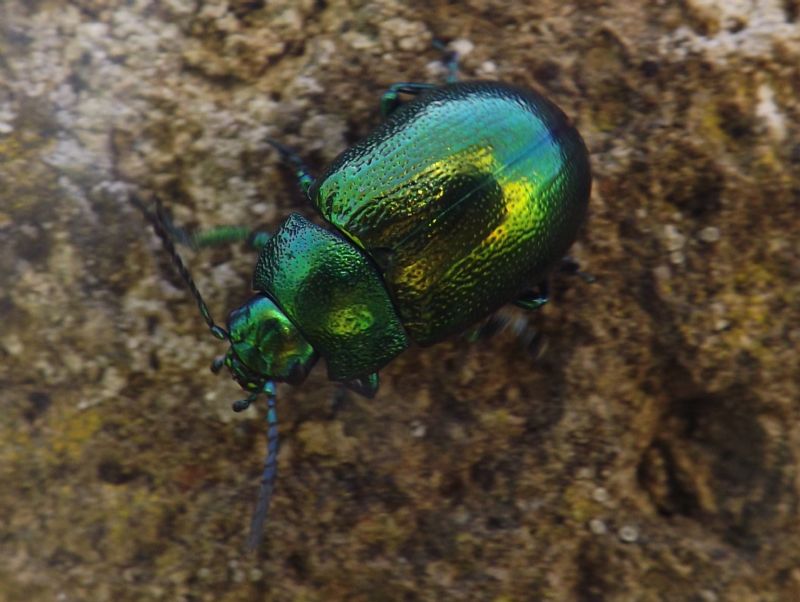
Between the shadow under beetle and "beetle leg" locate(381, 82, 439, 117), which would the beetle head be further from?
"beetle leg" locate(381, 82, 439, 117)

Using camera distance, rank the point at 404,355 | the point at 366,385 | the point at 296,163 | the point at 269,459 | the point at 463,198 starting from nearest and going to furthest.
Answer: the point at 463,198, the point at 269,459, the point at 366,385, the point at 296,163, the point at 404,355

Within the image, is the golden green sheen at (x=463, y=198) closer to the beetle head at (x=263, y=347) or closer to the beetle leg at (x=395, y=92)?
the beetle leg at (x=395, y=92)

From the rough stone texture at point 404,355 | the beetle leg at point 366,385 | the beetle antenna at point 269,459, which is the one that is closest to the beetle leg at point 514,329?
the rough stone texture at point 404,355

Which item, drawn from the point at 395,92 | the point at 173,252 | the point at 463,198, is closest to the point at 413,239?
the point at 463,198

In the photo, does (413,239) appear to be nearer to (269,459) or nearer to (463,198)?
(463,198)

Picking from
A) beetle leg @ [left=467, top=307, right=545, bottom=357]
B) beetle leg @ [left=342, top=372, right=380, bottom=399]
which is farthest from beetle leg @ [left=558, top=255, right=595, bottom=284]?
beetle leg @ [left=342, top=372, right=380, bottom=399]
